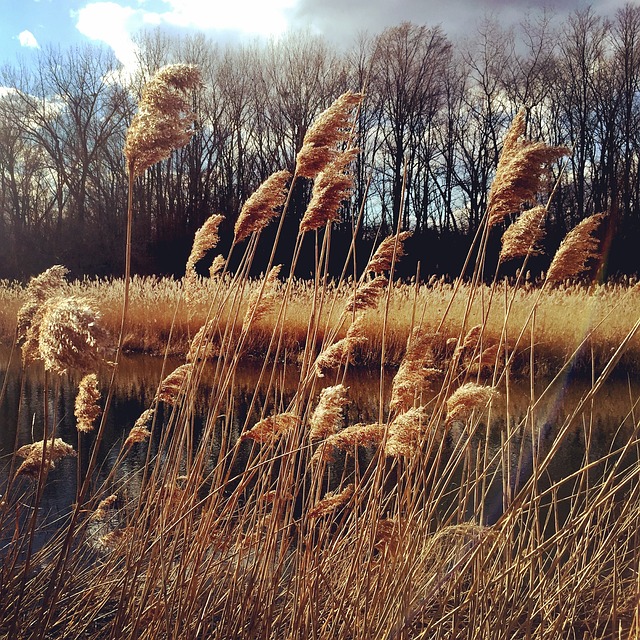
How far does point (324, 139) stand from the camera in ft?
4.64

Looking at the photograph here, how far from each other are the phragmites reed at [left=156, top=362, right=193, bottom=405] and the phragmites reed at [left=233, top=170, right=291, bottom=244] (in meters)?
0.48

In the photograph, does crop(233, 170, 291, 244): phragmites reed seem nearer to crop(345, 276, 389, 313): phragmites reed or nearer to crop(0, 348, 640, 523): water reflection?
crop(345, 276, 389, 313): phragmites reed

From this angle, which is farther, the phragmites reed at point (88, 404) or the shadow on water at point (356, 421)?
the shadow on water at point (356, 421)

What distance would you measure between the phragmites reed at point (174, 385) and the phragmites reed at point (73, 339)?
77 centimetres

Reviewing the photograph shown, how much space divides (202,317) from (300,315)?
4.66 feet

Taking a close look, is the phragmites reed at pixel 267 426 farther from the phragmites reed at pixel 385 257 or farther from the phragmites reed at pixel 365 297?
the phragmites reed at pixel 385 257

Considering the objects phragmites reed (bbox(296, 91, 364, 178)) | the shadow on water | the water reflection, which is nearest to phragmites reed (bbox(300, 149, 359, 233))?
phragmites reed (bbox(296, 91, 364, 178))

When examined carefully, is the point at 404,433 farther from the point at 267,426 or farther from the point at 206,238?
the point at 206,238

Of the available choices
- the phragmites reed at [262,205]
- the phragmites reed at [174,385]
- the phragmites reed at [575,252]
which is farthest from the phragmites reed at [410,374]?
the phragmites reed at [174,385]

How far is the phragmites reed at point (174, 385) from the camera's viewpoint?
174 cm

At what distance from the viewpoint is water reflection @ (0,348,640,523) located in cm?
341

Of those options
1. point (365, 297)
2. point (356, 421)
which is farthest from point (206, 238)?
point (356, 421)

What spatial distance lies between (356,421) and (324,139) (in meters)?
3.17

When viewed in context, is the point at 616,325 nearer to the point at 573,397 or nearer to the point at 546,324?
the point at 546,324
